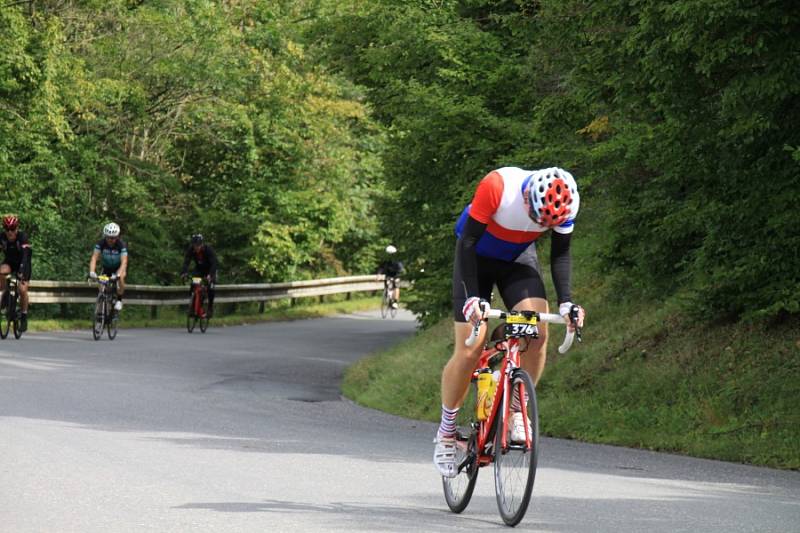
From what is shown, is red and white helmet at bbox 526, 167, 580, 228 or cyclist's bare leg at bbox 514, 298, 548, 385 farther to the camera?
cyclist's bare leg at bbox 514, 298, 548, 385

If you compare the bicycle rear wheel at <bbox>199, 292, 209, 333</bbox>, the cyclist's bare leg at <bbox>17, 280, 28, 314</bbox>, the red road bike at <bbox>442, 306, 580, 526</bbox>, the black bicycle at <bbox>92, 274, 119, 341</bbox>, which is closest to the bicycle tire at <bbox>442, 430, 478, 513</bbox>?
the red road bike at <bbox>442, 306, 580, 526</bbox>

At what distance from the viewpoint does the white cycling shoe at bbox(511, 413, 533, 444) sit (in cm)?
761

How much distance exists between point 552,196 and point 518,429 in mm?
1242

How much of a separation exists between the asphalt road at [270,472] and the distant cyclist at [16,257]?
13.0 feet

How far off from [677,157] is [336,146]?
1199 inches

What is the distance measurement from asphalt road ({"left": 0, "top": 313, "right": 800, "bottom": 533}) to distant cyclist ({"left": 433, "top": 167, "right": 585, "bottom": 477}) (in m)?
0.72

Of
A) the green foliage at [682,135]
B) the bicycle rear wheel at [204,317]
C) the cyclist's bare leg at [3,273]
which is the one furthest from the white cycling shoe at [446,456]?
the bicycle rear wheel at [204,317]

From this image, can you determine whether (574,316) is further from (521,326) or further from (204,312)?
(204,312)

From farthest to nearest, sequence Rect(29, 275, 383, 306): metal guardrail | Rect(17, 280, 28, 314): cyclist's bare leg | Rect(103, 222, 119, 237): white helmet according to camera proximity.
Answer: Rect(29, 275, 383, 306): metal guardrail
Rect(103, 222, 119, 237): white helmet
Rect(17, 280, 28, 314): cyclist's bare leg

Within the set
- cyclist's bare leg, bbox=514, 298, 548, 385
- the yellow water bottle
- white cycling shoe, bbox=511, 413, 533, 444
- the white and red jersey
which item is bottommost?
white cycling shoe, bbox=511, 413, 533, 444

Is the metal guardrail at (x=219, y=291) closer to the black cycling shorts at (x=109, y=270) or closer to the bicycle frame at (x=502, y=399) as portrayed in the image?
the black cycling shorts at (x=109, y=270)

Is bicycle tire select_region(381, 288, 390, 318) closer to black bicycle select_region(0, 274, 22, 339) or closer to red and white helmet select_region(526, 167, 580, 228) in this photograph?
black bicycle select_region(0, 274, 22, 339)

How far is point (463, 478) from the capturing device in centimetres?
848

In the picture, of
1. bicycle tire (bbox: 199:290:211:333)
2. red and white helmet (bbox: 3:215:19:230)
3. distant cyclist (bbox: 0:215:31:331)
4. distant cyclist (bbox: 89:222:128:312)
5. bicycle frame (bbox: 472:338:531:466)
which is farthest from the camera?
bicycle tire (bbox: 199:290:211:333)
